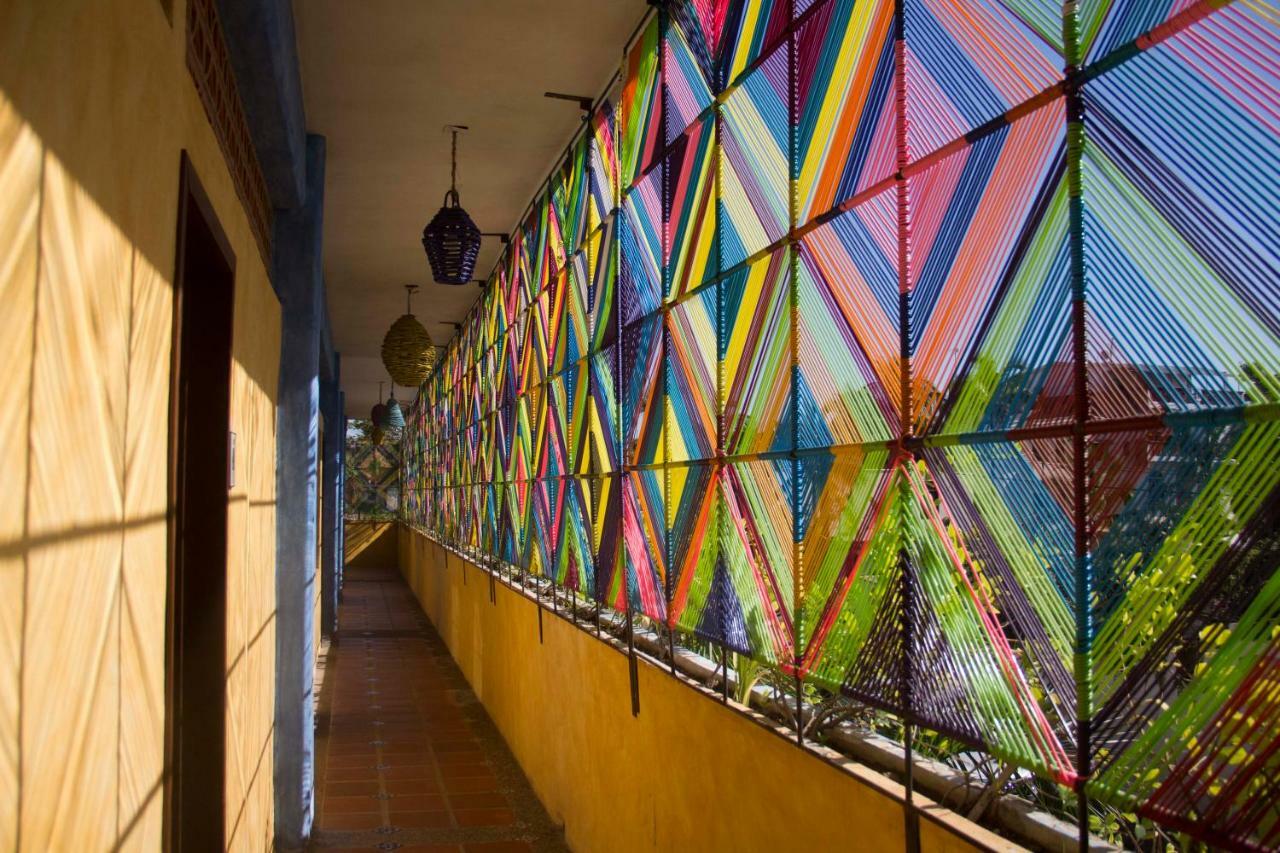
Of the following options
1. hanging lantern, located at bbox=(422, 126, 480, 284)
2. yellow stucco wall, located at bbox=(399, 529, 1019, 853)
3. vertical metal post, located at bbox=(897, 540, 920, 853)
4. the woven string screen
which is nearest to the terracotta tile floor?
yellow stucco wall, located at bbox=(399, 529, 1019, 853)

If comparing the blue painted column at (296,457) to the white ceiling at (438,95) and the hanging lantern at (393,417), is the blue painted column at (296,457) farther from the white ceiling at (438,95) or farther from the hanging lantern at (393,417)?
the hanging lantern at (393,417)

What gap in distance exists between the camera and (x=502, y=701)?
22.1ft

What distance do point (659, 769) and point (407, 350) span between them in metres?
4.30

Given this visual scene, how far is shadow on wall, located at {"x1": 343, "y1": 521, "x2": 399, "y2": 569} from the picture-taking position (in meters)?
20.9

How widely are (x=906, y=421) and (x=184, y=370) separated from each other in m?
1.83

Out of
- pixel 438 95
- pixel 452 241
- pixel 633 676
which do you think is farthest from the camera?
pixel 452 241

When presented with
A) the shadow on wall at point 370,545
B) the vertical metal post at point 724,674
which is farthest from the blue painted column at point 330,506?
the vertical metal post at point 724,674

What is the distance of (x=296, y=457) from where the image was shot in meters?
4.92

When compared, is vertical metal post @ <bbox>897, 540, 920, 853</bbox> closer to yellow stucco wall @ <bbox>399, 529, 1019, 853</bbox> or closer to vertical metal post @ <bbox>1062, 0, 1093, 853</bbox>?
yellow stucco wall @ <bbox>399, 529, 1019, 853</bbox>

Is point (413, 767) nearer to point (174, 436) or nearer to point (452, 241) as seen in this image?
point (452, 241)

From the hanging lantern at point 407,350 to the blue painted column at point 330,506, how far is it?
4025mm

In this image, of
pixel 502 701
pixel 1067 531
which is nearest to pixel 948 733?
pixel 1067 531

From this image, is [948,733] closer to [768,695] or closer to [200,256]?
[768,695]

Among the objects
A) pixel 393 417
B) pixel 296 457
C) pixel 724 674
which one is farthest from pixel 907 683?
pixel 393 417
